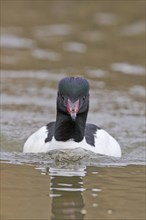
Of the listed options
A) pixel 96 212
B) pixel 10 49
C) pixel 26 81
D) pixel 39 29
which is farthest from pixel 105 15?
pixel 96 212

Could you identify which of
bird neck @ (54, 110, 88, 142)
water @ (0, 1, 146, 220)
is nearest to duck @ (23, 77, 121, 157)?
bird neck @ (54, 110, 88, 142)

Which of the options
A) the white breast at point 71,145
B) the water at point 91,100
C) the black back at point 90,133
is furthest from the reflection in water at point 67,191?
the black back at point 90,133

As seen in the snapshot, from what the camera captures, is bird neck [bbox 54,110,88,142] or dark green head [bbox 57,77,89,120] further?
bird neck [bbox 54,110,88,142]

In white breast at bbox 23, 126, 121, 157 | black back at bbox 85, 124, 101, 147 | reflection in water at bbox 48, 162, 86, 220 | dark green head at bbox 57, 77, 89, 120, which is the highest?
dark green head at bbox 57, 77, 89, 120

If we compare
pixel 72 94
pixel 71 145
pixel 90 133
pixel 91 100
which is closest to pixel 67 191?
pixel 72 94

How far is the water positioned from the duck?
0.18 meters

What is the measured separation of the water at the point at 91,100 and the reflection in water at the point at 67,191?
11 millimetres

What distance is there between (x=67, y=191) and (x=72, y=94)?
5.86ft

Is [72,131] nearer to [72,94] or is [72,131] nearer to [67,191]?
[72,94]

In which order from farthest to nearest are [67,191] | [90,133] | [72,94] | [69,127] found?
1. [90,133]
2. [69,127]
3. [72,94]
4. [67,191]

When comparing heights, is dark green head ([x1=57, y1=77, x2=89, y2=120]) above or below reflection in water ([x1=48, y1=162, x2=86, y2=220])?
above

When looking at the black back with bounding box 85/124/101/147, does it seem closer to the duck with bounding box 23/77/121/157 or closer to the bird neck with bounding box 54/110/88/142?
the duck with bounding box 23/77/121/157

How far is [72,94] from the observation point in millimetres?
12008

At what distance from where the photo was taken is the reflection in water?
9.59 m
